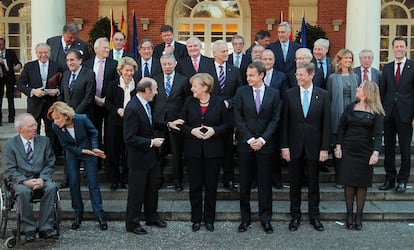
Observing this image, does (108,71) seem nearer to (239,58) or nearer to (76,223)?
(239,58)

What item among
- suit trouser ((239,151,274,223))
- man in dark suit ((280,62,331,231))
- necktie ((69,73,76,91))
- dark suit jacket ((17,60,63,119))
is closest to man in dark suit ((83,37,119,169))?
necktie ((69,73,76,91))

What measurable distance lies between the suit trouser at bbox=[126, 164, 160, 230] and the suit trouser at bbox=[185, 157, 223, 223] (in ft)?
1.46

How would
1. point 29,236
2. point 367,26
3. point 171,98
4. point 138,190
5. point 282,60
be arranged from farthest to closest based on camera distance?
point 367,26, point 282,60, point 171,98, point 138,190, point 29,236

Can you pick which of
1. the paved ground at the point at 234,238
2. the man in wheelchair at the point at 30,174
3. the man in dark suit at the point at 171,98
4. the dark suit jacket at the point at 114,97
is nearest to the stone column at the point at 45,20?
the dark suit jacket at the point at 114,97

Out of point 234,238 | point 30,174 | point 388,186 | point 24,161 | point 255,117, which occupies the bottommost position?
point 234,238

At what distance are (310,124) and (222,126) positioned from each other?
1048 mm

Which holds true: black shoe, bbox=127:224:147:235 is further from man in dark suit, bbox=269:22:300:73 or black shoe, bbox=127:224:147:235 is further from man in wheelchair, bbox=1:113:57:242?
man in dark suit, bbox=269:22:300:73

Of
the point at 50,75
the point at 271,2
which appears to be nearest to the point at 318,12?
the point at 271,2

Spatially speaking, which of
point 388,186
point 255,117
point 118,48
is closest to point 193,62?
point 118,48

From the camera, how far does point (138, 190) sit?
626cm

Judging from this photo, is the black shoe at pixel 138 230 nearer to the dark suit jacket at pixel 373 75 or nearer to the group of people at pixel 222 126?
the group of people at pixel 222 126

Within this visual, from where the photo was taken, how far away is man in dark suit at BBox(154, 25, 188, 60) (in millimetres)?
8055

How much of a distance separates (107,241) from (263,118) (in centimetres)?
229

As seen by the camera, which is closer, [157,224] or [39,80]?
[157,224]
